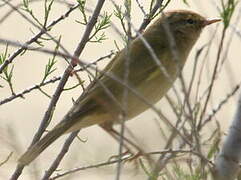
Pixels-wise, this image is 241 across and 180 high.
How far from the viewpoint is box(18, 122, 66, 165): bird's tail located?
10.8 ft

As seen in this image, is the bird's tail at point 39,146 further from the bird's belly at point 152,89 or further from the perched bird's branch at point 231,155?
the perched bird's branch at point 231,155

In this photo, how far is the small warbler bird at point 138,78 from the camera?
4.06 m

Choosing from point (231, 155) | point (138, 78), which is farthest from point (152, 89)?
point (231, 155)

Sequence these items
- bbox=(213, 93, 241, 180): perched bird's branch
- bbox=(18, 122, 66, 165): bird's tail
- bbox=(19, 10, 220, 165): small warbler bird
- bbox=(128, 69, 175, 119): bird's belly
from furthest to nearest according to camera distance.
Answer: bbox=(128, 69, 175, 119): bird's belly, bbox=(19, 10, 220, 165): small warbler bird, bbox=(18, 122, 66, 165): bird's tail, bbox=(213, 93, 241, 180): perched bird's branch

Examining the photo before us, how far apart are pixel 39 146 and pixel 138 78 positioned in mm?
1147

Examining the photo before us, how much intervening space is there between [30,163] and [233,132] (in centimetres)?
140

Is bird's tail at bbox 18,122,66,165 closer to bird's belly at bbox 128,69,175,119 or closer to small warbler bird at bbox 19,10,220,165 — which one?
small warbler bird at bbox 19,10,220,165

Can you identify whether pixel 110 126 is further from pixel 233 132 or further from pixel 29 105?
pixel 29 105

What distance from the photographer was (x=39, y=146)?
373 cm

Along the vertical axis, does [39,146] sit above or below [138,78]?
above

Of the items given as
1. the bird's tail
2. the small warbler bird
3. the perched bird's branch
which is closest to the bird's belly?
the small warbler bird

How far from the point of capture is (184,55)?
16.6 ft

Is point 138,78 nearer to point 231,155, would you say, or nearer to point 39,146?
point 39,146

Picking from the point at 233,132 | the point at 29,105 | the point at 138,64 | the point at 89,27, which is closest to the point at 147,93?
the point at 138,64
